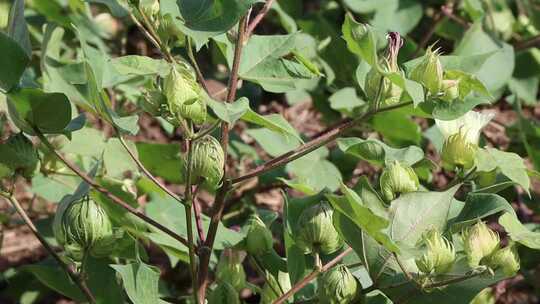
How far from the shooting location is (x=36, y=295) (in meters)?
1.90

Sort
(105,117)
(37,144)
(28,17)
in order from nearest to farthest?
(105,117), (37,144), (28,17)

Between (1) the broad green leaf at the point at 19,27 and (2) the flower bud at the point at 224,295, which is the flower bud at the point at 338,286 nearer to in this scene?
(2) the flower bud at the point at 224,295

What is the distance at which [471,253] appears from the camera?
1174 millimetres

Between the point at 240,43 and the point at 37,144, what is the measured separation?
0.67m

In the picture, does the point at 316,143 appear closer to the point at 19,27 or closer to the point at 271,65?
the point at 271,65

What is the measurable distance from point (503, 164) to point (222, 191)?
38cm

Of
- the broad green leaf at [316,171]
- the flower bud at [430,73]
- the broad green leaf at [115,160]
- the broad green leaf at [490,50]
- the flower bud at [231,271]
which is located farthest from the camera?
the broad green leaf at [490,50]

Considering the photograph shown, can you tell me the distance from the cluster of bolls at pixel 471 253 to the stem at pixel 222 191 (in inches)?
10.9

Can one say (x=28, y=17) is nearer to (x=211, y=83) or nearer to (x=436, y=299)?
(x=211, y=83)

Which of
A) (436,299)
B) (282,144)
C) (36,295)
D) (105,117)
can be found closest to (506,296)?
(282,144)

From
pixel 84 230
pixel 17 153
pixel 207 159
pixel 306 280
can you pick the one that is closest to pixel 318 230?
pixel 306 280

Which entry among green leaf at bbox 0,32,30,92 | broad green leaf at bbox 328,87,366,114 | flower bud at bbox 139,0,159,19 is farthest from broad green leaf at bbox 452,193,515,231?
broad green leaf at bbox 328,87,366,114

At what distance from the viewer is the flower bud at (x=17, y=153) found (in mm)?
1279

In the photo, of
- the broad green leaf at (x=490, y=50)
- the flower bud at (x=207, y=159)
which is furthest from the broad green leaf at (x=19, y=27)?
the broad green leaf at (x=490, y=50)
